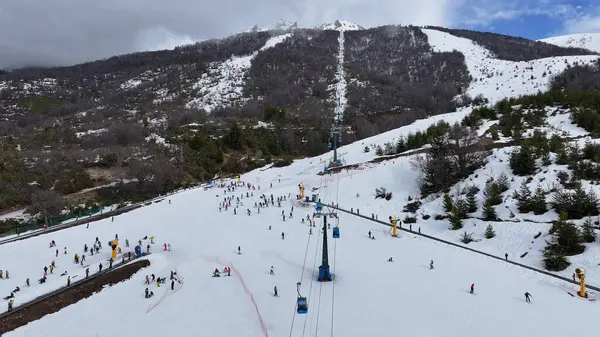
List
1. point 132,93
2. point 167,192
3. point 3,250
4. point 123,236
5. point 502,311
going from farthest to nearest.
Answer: point 132,93, point 167,192, point 123,236, point 3,250, point 502,311

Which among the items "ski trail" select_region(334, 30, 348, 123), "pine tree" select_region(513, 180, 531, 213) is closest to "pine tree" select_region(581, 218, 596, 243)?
"pine tree" select_region(513, 180, 531, 213)

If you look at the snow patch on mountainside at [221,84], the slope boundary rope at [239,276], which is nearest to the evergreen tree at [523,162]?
the slope boundary rope at [239,276]

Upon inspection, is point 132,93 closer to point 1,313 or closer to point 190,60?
point 190,60

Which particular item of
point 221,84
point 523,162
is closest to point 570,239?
point 523,162

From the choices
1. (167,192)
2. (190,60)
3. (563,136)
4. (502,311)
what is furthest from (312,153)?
(190,60)

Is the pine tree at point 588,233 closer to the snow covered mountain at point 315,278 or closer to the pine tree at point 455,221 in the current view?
the snow covered mountain at point 315,278

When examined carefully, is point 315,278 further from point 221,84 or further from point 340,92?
point 221,84
